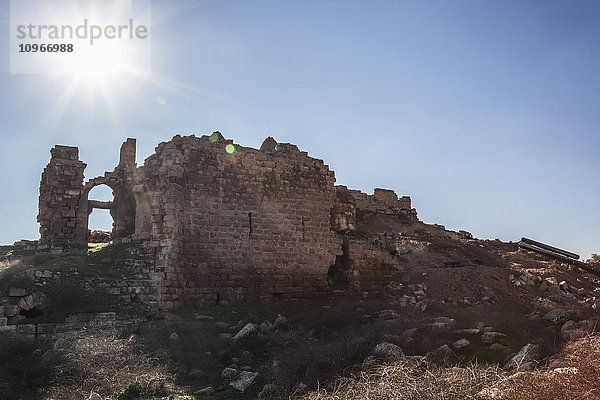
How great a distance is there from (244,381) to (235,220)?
7153mm

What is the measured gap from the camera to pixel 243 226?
47.3 feet

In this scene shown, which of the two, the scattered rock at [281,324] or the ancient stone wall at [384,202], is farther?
the ancient stone wall at [384,202]

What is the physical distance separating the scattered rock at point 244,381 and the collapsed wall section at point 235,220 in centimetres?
535

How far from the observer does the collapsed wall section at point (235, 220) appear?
13.4 meters

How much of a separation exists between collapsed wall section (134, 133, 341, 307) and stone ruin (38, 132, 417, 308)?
27 millimetres

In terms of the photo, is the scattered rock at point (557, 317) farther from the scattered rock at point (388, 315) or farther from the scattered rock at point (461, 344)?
the scattered rock at point (388, 315)

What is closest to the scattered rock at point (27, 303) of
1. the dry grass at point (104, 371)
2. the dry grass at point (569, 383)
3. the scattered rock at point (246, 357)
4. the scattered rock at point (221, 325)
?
the dry grass at point (104, 371)

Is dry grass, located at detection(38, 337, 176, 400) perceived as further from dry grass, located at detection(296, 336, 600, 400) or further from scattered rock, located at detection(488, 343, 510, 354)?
scattered rock, located at detection(488, 343, 510, 354)

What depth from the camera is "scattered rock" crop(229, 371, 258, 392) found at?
7381mm

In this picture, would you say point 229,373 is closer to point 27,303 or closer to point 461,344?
point 461,344

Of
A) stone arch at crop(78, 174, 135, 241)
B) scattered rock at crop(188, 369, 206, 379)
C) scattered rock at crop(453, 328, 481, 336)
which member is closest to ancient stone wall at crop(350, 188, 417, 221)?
stone arch at crop(78, 174, 135, 241)

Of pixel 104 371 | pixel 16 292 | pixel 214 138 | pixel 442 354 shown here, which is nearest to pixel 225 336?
pixel 104 371

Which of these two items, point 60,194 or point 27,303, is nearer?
point 27,303

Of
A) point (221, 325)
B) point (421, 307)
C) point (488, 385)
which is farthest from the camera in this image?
point (421, 307)
